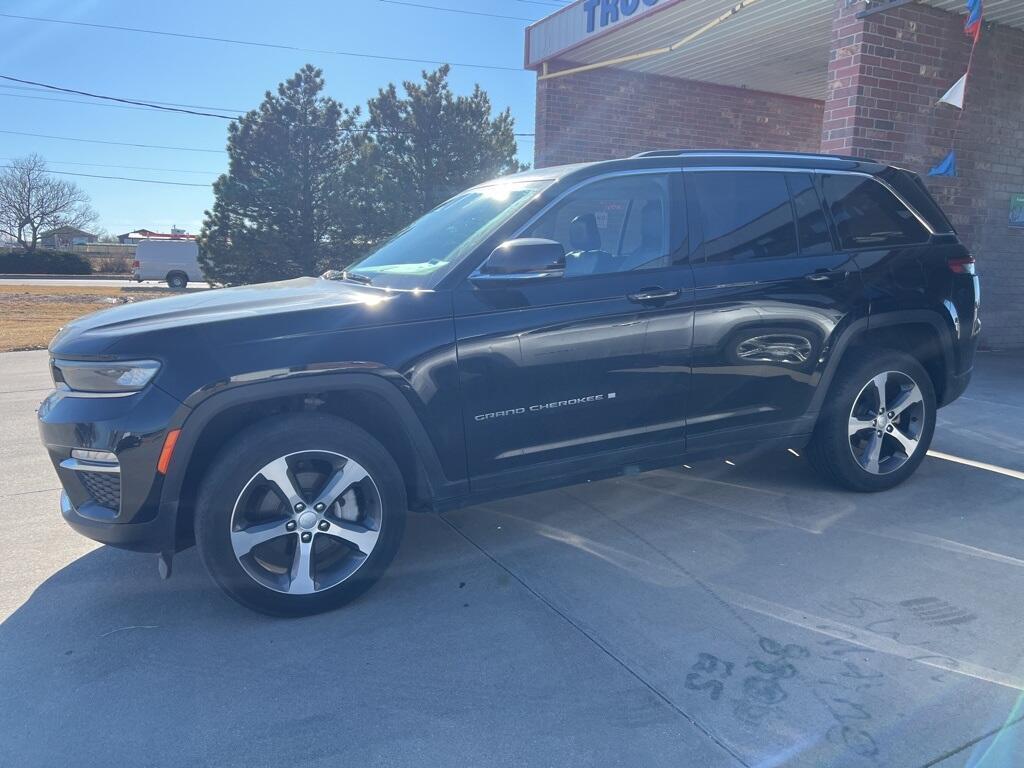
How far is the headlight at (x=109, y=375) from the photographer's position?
116 inches

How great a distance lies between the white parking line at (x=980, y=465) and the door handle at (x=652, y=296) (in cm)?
294

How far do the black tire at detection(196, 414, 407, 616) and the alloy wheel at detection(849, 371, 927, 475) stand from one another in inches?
111

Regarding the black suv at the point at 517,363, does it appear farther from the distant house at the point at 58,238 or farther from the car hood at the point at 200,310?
the distant house at the point at 58,238

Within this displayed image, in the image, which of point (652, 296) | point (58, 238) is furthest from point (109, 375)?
point (58, 238)

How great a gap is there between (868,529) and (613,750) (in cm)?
239

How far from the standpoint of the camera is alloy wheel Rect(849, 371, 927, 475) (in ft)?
15.0

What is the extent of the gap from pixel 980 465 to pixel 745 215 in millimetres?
2692

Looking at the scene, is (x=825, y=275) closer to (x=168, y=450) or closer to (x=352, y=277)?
(x=352, y=277)

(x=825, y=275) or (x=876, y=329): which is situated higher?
(x=825, y=275)

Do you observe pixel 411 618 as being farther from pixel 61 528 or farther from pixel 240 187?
pixel 240 187

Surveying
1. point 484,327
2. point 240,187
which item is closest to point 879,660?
point 484,327

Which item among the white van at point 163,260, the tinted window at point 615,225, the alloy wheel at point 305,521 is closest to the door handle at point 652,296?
the tinted window at point 615,225

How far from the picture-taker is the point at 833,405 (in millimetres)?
4457

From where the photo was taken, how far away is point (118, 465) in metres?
2.96
